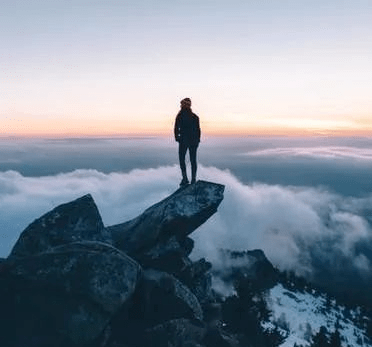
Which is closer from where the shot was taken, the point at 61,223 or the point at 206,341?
the point at 206,341

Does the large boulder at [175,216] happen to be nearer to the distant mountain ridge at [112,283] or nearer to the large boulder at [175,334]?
the distant mountain ridge at [112,283]

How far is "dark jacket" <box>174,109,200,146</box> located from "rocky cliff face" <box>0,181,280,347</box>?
3.28 meters

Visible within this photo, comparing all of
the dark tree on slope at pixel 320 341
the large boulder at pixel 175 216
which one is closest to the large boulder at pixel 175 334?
the large boulder at pixel 175 216

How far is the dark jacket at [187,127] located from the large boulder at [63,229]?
762cm

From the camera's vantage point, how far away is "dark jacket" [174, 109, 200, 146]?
33.0 metres

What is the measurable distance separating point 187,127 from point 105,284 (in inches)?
456

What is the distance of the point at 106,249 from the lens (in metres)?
28.1

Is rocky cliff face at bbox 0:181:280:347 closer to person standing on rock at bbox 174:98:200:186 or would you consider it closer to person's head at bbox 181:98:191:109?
person standing on rock at bbox 174:98:200:186

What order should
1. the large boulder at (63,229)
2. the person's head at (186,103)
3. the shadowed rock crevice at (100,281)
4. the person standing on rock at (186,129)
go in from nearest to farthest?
the shadowed rock crevice at (100,281) < the person's head at (186,103) < the large boulder at (63,229) < the person standing on rock at (186,129)

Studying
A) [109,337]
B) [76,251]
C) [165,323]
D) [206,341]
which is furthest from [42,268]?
[206,341]

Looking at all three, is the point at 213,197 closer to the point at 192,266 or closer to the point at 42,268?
the point at 192,266

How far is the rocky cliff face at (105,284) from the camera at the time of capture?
Answer: 2541 centimetres

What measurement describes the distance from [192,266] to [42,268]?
11677mm

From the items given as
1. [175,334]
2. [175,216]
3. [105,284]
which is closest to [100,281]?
[105,284]
